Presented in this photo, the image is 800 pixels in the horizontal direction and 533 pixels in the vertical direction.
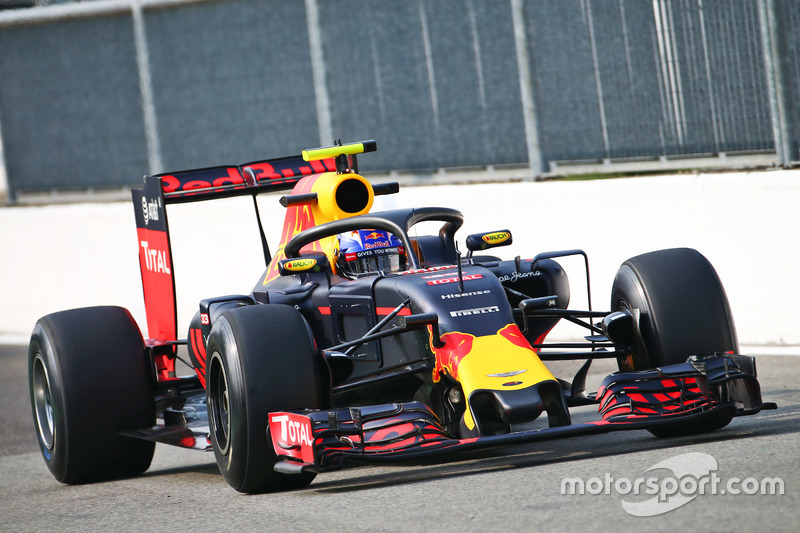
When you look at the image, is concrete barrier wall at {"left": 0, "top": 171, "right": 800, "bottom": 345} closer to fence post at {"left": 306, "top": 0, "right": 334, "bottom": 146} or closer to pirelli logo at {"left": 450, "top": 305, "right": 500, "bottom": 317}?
fence post at {"left": 306, "top": 0, "right": 334, "bottom": 146}

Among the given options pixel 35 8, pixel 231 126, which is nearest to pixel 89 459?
pixel 231 126

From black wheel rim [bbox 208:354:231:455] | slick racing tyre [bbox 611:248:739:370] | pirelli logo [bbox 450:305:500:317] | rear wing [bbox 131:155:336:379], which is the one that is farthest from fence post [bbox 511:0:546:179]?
black wheel rim [bbox 208:354:231:455]

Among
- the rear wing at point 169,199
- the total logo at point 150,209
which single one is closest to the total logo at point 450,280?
the rear wing at point 169,199

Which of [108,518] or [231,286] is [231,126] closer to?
[231,286]

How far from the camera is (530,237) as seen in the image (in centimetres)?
1116

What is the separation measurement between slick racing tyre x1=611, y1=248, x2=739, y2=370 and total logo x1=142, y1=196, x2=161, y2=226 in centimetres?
328

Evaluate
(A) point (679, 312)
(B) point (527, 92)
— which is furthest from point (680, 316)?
(B) point (527, 92)

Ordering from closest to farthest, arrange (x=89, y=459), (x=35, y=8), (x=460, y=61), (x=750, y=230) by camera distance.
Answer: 1. (x=89, y=459)
2. (x=750, y=230)
3. (x=460, y=61)
4. (x=35, y=8)

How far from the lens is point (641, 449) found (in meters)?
6.25

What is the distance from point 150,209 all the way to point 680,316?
12.1ft

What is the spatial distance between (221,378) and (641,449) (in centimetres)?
227

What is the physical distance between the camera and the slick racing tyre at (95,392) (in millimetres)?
7637

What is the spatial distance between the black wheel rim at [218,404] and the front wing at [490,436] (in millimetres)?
602

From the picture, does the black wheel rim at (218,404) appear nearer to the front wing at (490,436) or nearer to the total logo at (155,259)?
the front wing at (490,436)
